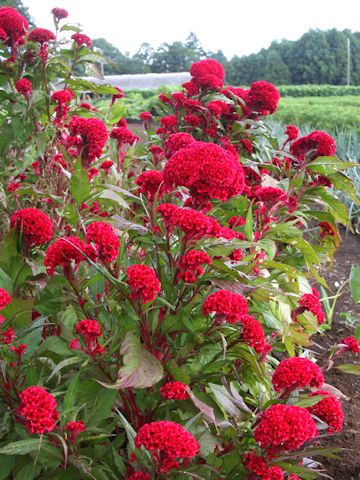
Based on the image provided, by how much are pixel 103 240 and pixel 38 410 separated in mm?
375

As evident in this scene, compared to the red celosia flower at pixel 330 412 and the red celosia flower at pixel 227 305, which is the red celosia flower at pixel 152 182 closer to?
the red celosia flower at pixel 227 305

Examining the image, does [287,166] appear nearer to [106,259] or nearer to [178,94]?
[178,94]

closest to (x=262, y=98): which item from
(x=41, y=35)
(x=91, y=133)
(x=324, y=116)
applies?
(x=41, y=35)

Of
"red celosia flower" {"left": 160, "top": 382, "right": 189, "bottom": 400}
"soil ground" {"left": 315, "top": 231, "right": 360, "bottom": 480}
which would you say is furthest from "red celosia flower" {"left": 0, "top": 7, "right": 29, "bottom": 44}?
"soil ground" {"left": 315, "top": 231, "right": 360, "bottom": 480}

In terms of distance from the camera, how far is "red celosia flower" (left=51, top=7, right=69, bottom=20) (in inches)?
108

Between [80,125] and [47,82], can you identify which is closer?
[80,125]

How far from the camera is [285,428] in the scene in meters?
1.04

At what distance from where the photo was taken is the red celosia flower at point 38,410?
3.19 feet

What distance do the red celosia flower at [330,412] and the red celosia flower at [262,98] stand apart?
1.80 meters

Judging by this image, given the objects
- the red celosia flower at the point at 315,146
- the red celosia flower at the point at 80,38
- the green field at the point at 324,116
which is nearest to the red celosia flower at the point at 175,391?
the red celosia flower at the point at 315,146

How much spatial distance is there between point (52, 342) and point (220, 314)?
0.42 metres

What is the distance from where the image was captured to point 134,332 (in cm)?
142

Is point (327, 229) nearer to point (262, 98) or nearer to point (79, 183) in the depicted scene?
point (262, 98)

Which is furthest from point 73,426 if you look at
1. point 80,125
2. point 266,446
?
point 80,125
